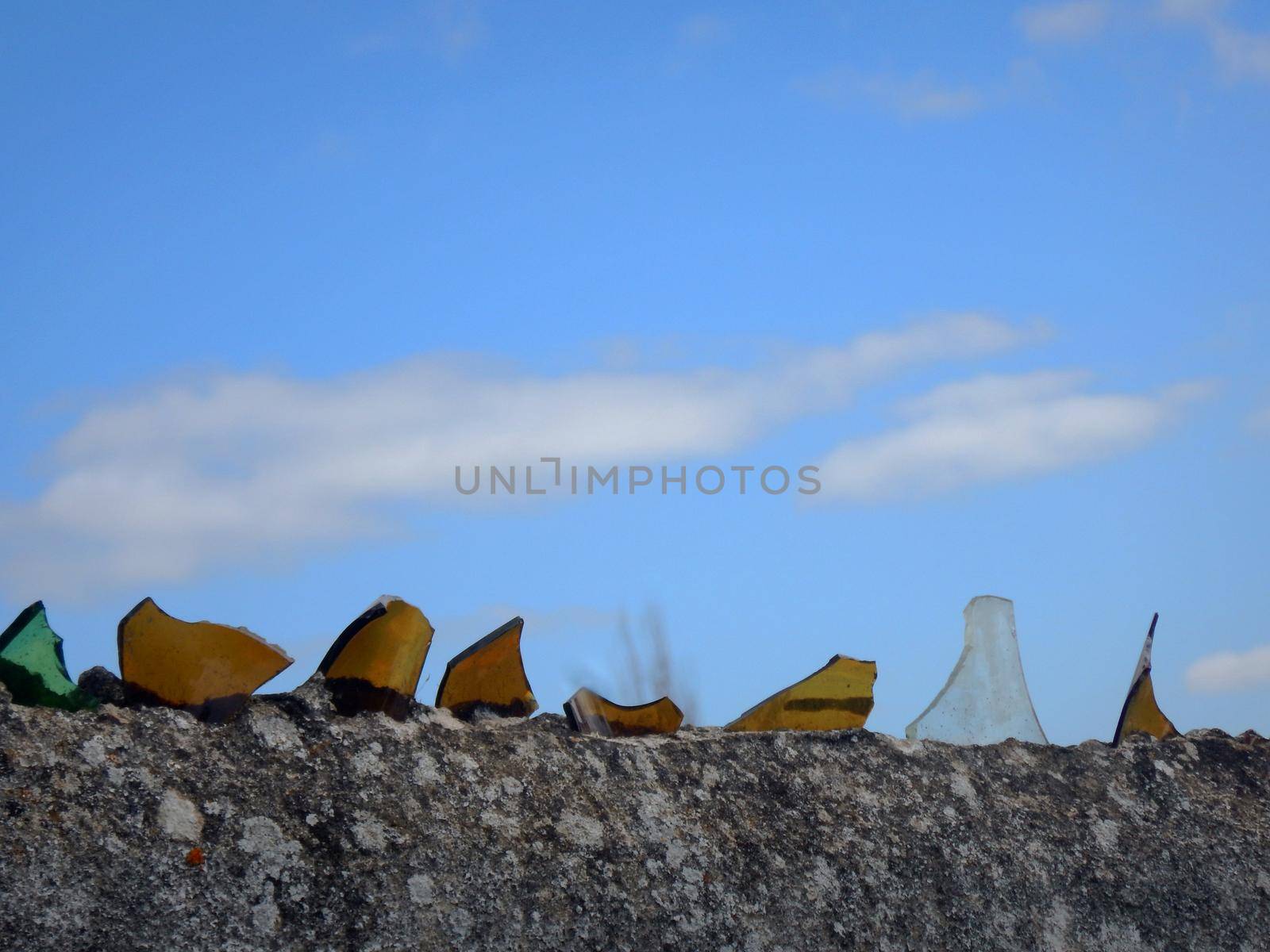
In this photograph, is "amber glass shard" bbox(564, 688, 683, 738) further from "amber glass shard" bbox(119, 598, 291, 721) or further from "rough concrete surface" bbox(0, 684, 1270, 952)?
"amber glass shard" bbox(119, 598, 291, 721)

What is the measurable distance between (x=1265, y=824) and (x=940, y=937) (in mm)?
1431

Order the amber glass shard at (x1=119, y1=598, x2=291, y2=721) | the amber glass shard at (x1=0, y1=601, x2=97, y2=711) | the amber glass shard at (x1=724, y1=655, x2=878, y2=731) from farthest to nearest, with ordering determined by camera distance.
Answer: the amber glass shard at (x1=724, y1=655, x2=878, y2=731)
the amber glass shard at (x1=119, y1=598, x2=291, y2=721)
the amber glass shard at (x1=0, y1=601, x2=97, y2=711)

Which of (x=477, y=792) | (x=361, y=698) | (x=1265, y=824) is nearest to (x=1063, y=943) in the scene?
(x=1265, y=824)

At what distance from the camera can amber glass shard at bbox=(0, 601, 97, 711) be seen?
2562mm

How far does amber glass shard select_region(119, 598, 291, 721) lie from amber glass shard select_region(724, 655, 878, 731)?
1.45m

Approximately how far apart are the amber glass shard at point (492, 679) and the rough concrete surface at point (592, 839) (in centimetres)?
9

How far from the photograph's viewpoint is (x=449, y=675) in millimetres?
3119

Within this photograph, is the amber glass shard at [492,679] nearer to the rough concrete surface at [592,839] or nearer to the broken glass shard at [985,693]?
the rough concrete surface at [592,839]

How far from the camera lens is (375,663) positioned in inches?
116

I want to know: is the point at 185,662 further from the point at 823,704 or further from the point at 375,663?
the point at 823,704

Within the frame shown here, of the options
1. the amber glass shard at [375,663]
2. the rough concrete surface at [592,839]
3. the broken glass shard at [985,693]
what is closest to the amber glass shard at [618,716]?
the rough concrete surface at [592,839]

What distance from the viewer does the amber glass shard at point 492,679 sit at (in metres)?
3.13

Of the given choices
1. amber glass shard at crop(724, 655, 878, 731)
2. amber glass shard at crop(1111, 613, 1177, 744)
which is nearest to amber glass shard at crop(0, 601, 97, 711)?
amber glass shard at crop(724, 655, 878, 731)

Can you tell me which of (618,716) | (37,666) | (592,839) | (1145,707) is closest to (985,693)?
(1145,707)
